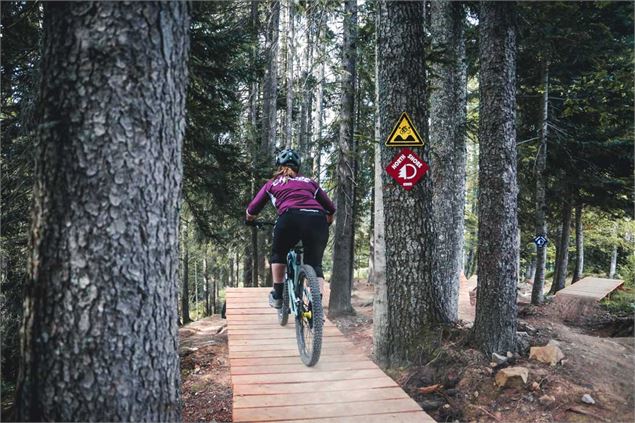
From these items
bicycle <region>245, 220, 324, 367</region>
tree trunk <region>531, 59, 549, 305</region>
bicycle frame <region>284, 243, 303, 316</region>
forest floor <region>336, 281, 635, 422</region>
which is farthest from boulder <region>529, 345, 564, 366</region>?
tree trunk <region>531, 59, 549, 305</region>

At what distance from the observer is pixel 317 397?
400 centimetres

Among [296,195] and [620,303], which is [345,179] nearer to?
[296,195]

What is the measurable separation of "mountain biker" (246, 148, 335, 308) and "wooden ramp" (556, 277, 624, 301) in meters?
11.0

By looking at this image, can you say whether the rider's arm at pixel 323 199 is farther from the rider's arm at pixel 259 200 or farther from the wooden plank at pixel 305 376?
the wooden plank at pixel 305 376

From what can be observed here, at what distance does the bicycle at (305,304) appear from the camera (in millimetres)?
4797

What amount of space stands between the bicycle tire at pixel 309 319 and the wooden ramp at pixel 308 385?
151 millimetres

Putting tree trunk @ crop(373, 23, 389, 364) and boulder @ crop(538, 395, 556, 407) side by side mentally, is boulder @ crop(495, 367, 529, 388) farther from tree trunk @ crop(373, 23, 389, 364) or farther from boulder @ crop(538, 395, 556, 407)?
tree trunk @ crop(373, 23, 389, 364)

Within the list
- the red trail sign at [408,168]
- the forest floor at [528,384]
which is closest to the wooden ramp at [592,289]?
the forest floor at [528,384]

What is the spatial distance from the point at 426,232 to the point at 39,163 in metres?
4.97

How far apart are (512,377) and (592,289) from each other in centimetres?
1086

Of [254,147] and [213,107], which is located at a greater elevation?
[254,147]

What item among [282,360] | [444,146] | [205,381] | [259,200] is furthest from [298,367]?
[444,146]

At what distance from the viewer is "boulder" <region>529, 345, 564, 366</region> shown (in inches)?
233

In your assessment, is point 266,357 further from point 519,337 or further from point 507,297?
point 519,337
